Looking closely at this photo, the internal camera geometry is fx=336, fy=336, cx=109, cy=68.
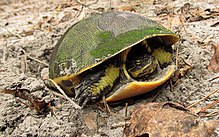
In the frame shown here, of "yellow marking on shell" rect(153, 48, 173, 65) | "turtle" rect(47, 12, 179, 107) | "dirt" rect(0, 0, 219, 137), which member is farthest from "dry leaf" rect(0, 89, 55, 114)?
"yellow marking on shell" rect(153, 48, 173, 65)

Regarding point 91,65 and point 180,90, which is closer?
point 91,65

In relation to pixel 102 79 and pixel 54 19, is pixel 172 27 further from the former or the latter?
pixel 54 19

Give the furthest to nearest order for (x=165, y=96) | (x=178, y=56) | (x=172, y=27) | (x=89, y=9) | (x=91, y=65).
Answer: (x=89, y=9)
(x=172, y=27)
(x=178, y=56)
(x=165, y=96)
(x=91, y=65)

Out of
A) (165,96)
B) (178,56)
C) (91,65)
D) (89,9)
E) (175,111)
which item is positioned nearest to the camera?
(175,111)

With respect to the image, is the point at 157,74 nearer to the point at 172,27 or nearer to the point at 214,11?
the point at 172,27

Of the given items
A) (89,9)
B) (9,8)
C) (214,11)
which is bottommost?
(9,8)

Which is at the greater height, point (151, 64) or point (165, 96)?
point (151, 64)

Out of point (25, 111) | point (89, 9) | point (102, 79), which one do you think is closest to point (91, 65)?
point (102, 79)

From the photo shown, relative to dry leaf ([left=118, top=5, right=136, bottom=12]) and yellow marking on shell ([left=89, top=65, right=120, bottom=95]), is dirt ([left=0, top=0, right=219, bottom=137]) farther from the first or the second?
yellow marking on shell ([left=89, top=65, right=120, bottom=95])

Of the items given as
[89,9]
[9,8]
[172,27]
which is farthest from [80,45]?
[9,8]
